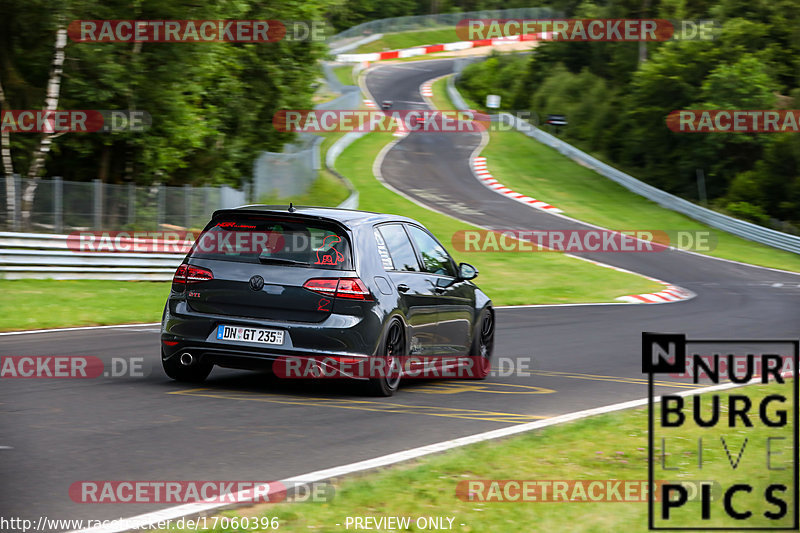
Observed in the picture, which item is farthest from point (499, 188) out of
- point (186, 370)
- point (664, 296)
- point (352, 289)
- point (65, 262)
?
point (352, 289)

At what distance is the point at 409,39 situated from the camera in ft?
324

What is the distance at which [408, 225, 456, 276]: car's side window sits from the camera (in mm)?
10047

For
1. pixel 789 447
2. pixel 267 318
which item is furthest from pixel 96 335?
pixel 789 447

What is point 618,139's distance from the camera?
→ 179 feet

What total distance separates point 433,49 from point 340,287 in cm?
9112

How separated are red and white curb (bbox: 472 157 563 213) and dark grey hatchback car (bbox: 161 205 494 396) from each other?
3112 centimetres

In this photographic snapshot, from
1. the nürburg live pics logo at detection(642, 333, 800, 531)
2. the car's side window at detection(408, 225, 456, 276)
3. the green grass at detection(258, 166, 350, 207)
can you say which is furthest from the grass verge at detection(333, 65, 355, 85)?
the nürburg live pics logo at detection(642, 333, 800, 531)

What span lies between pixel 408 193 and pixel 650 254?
11702mm

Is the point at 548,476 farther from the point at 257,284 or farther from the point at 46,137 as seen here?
the point at 46,137

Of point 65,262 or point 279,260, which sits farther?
point 65,262

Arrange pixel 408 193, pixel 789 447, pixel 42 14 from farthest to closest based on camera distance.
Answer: pixel 408 193, pixel 42 14, pixel 789 447

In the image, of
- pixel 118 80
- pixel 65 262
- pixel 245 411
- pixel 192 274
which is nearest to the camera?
pixel 245 411

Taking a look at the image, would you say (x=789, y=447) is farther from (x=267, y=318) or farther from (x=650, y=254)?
(x=650, y=254)

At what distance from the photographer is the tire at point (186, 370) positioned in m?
9.05
